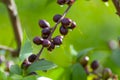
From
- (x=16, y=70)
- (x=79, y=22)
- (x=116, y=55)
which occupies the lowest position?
(x=79, y=22)

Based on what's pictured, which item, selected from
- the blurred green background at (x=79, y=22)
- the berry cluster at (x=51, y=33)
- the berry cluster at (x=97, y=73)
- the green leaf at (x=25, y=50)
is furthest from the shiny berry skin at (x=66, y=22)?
the blurred green background at (x=79, y=22)

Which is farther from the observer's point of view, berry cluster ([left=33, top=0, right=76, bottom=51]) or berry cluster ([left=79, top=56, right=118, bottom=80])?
berry cluster ([left=79, top=56, right=118, bottom=80])

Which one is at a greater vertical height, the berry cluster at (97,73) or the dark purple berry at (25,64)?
the dark purple berry at (25,64)

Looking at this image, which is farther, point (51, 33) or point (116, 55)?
point (116, 55)

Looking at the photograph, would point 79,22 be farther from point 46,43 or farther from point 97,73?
point 46,43

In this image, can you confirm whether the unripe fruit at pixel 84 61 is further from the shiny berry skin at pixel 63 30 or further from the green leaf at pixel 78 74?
the shiny berry skin at pixel 63 30

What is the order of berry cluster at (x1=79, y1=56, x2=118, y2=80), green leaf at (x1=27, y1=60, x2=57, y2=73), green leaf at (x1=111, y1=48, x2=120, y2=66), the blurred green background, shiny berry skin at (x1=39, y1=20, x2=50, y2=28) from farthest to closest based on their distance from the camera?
the blurred green background → green leaf at (x1=111, y1=48, x2=120, y2=66) → berry cluster at (x1=79, y1=56, x2=118, y2=80) → shiny berry skin at (x1=39, y1=20, x2=50, y2=28) → green leaf at (x1=27, y1=60, x2=57, y2=73)

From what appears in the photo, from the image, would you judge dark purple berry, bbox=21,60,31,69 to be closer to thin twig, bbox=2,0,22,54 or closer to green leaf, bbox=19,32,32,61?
green leaf, bbox=19,32,32,61

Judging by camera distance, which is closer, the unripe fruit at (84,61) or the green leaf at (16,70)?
the green leaf at (16,70)

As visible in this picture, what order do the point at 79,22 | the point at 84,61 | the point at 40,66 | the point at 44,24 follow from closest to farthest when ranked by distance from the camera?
the point at 40,66, the point at 44,24, the point at 84,61, the point at 79,22

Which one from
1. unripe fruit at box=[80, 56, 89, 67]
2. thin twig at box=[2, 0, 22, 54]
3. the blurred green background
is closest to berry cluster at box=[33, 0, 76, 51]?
unripe fruit at box=[80, 56, 89, 67]

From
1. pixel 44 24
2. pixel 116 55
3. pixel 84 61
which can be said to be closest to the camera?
pixel 44 24

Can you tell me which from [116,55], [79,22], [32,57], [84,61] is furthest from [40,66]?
[79,22]
